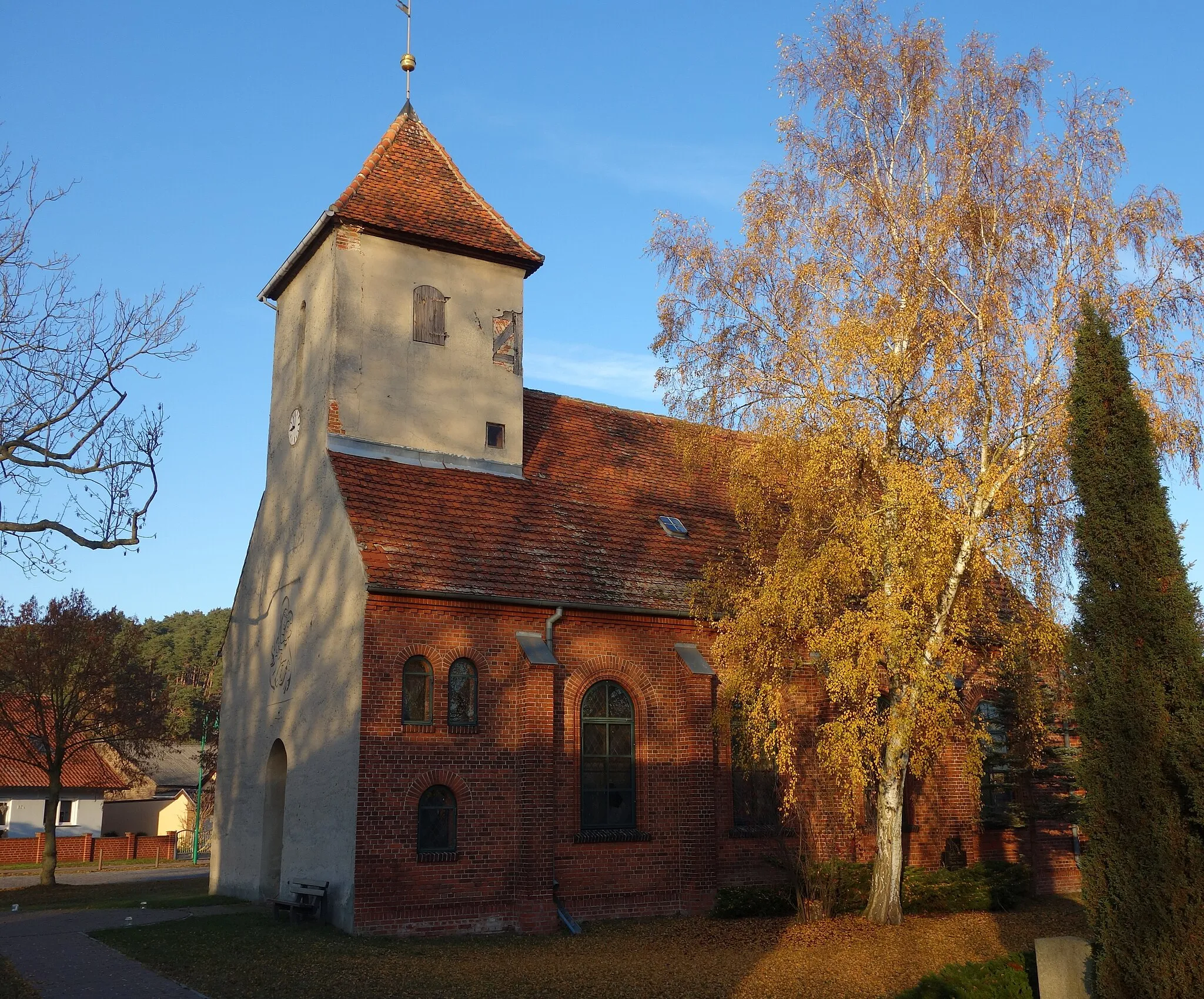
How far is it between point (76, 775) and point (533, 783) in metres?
37.6

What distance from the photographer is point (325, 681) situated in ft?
54.2

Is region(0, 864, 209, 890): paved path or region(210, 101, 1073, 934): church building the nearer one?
region(210, 101, 1073, 934): church building

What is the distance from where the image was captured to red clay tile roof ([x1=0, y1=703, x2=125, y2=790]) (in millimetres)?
43031

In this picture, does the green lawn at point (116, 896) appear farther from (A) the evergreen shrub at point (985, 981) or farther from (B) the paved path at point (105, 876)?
(A) the evergreen shrub at point (985, 981)

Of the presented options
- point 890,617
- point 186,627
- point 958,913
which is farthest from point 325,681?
point 186,627

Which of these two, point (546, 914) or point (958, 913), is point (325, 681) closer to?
point (546, 914)

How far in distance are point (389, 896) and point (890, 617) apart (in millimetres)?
7877

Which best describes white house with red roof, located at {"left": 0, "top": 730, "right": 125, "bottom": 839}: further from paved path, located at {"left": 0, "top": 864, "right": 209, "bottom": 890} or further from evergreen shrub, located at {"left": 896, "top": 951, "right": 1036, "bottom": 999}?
evergreen shrub, located at {"left": 896, "top": 951, "right": 1036, "bottom": 999}

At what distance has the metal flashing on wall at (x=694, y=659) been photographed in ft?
58.5

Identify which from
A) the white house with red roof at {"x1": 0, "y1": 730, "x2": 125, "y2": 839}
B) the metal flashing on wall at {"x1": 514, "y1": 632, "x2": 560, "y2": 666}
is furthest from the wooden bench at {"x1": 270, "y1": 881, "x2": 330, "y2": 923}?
the white house with red roof at {"x1": 0, "y1": 730, "x2": 125, "y2": 839}

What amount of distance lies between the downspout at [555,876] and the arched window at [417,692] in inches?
78.8

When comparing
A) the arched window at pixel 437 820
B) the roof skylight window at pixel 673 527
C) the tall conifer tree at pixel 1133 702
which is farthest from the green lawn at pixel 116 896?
the tall conifer tree at pixel 1133 702

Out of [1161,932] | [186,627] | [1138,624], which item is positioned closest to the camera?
[1161,932]

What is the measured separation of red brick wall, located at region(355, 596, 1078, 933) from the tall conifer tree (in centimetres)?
933
